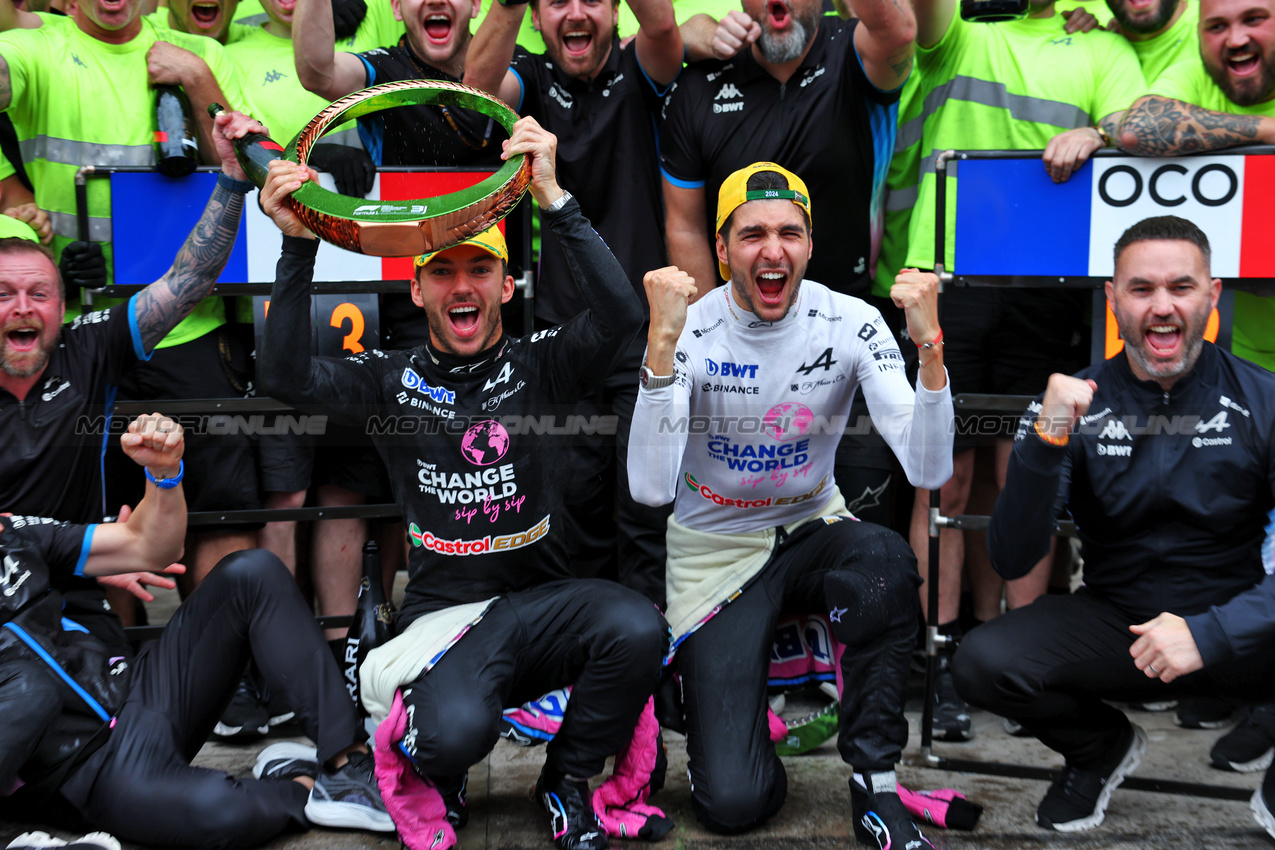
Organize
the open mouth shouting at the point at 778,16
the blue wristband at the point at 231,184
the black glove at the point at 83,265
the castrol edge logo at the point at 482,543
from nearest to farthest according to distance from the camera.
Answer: the castrol edge logo at the point at 482,543 → the blue wristband at the point at 231,184 → the black glove at the point at 83,265 → the open mouth shouting at the point at 778,16

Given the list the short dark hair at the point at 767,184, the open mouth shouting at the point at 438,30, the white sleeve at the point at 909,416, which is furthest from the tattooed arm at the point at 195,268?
the white sleeve at the point at 909,416


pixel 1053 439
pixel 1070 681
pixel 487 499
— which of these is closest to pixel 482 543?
pixel 487 499

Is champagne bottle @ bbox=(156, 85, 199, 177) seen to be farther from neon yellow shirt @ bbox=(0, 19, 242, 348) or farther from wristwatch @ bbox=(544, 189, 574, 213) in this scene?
wristwatch @ bbox=(544, 189, 574, 213)

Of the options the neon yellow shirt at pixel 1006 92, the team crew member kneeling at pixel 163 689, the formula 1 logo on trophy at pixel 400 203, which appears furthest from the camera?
the neon yellow shirt at pixel 1006 92

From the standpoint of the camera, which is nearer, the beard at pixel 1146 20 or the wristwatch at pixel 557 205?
the wristwatch at pixel 557 205

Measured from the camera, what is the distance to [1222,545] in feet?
10.6

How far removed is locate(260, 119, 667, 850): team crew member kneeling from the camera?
3115 mm

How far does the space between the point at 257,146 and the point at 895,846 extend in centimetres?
263

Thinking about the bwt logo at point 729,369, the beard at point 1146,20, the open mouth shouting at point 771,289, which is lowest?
the bwt logo at point 729,369

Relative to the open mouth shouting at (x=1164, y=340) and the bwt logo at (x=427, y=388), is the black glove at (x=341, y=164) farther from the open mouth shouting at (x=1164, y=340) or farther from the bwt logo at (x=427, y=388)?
the open mouth shouting at (x=1164, y=340)

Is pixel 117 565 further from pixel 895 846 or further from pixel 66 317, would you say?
pixel 895 846

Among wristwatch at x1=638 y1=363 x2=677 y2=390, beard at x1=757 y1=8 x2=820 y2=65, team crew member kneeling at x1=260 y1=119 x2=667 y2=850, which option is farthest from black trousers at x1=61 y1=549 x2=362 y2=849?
beard at x1=757 y1=8 x2=820 y2=65

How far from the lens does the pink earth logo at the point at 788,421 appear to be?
3604 millimetres

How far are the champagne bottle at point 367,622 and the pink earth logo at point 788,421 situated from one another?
1.34 metres
